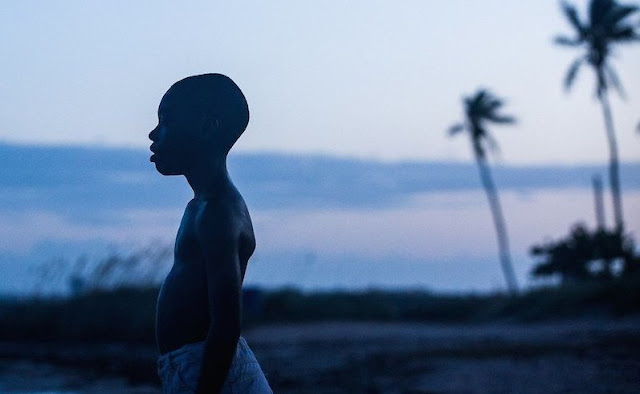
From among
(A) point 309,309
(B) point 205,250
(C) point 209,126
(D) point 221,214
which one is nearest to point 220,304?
(B) point 205,250

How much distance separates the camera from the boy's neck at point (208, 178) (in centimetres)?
279

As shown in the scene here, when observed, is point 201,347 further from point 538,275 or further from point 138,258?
point 538,275

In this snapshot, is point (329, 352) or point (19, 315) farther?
point (19, 315)

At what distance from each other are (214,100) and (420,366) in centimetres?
1084

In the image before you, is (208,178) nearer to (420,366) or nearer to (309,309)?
(420,366)

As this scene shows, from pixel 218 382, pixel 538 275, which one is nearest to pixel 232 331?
pixel 218 382

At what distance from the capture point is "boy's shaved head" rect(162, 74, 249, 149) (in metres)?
2.83

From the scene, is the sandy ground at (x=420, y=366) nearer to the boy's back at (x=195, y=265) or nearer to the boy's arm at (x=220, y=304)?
the boy's back at (x=195, y=265)

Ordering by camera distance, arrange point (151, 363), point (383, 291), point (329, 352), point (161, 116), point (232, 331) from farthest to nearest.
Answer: point (383, 291) → point (329, 352) → point (151, 363) → point (161, 116) → point (232, 331)

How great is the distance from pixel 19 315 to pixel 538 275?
71.9 feet

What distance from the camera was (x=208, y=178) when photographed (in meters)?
2.80

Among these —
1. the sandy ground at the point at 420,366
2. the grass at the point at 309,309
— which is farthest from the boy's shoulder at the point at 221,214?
the grass at the point at 309,309

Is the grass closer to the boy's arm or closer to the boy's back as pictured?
the boy's back

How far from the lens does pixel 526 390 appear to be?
10.4m
